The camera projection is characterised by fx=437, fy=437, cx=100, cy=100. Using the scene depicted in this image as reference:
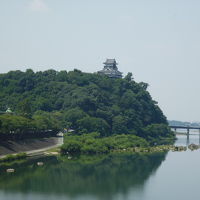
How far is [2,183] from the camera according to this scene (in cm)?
5388

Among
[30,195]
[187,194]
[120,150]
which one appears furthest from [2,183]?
[120,150]

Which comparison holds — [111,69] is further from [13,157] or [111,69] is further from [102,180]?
[102,180]

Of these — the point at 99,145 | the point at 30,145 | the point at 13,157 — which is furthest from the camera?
the point at 99,145

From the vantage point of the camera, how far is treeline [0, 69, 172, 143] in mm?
115000

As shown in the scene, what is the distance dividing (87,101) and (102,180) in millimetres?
64096

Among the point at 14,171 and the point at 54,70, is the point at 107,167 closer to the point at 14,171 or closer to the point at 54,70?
the point at 14,171

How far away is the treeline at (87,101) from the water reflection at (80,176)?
29036 millimetres

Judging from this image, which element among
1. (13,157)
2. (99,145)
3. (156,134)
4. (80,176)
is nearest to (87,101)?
(156,134)

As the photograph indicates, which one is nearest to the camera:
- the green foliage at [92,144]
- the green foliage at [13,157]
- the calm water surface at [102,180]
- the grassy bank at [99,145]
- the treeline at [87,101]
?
the calm water surface at [102,180]

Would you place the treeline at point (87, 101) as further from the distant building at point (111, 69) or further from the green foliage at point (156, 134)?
the distant building at point (111, 69)

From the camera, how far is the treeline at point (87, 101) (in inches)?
4528

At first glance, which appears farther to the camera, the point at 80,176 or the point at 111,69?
the point at 111,69

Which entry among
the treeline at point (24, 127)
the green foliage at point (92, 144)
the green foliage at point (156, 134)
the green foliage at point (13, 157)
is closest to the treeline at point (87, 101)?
the green foliage at point (156, 134)

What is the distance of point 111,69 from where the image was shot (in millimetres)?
174250
